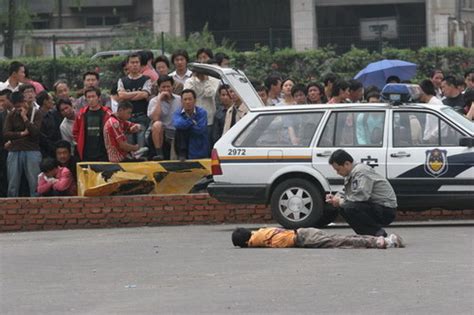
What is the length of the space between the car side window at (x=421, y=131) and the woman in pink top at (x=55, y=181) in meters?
5.04

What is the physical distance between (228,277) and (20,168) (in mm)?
7950

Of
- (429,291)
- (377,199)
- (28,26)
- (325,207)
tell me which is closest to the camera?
(429,291)

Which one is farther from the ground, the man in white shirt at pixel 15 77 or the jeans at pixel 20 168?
the man in white shirt at pixel 15 77

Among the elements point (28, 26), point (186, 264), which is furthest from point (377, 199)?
point (28, 26)

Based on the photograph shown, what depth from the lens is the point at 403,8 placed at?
51.6 m

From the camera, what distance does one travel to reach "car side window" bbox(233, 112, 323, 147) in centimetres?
1792

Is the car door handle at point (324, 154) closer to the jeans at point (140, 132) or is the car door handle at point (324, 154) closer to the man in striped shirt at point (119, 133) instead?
the man in striped shirt at point (119, 133)

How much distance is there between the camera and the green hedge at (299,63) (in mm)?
30172

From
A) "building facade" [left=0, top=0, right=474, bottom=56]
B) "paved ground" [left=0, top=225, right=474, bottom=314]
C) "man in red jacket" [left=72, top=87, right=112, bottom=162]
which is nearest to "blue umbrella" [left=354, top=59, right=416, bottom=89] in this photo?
"man in red jacket" [left=72, top=87, right=112, bottom=162]

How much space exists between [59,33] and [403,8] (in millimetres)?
12958

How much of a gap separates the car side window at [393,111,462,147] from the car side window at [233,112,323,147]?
41.2 inches

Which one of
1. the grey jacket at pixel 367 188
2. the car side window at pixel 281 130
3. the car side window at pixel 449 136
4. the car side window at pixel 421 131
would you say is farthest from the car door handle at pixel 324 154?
the grey jacket at pixel 367 188

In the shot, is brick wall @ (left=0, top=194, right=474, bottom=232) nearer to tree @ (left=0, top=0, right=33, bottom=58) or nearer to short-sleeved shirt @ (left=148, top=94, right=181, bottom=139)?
short-sleeved shirt @ (left=148, top=94, right=181, bottom=139)

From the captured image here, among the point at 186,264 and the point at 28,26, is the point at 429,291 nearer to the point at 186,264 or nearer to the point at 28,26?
the point at 186,264
